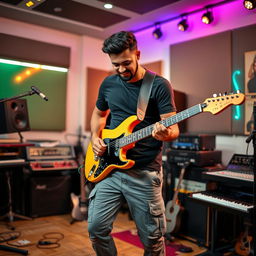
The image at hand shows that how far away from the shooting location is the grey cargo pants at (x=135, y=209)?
1921 mm

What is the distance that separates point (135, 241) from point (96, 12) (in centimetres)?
276

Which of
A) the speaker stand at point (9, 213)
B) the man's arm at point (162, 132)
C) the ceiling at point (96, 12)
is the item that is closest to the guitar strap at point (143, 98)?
the man's arm at point (162, 132)

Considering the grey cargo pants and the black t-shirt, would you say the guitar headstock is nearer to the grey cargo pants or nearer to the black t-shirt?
the black t-shirt

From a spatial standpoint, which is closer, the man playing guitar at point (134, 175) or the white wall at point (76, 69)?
the man playing guitar at point (134, 175)

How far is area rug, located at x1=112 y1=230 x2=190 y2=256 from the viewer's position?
3.10 meters

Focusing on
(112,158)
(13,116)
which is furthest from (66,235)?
(112,158)

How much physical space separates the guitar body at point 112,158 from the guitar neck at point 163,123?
0.12 ft

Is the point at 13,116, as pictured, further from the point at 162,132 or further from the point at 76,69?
the point at 162,132

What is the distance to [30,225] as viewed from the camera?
3.87m

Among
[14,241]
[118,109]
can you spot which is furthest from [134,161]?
[14,241]

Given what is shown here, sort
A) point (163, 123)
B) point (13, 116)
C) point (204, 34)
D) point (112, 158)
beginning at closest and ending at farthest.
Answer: point (163, 123), point (112, 158), point (13, 116), point (204, 34)

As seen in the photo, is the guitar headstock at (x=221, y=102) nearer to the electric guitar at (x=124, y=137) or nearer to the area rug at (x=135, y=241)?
the electric guitar at (x=124, y=137)

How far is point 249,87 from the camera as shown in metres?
3.34

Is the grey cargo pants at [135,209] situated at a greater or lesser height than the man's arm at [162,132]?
lesser
